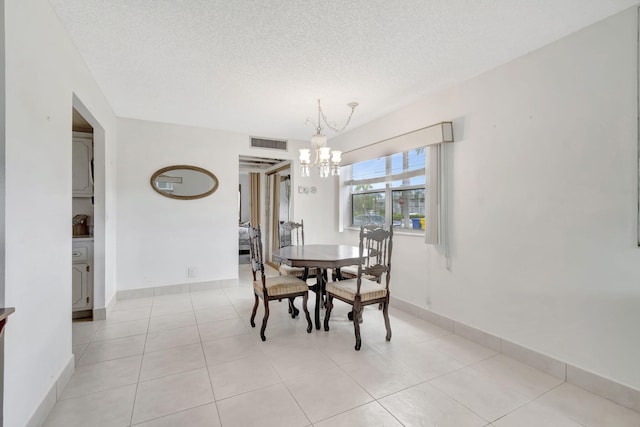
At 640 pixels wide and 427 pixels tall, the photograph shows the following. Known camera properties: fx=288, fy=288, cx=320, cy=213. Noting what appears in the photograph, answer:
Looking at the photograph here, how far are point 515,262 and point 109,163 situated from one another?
14.5 ft

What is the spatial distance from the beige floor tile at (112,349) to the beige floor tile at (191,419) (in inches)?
39.5

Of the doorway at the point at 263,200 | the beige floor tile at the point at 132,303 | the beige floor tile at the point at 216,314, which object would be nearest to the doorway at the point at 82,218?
the beige floor tile at the point at 132,303

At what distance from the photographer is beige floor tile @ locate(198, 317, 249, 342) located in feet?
9.08

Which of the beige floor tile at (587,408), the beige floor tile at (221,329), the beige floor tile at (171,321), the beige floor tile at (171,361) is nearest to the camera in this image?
the beige floor tile at (587,408)

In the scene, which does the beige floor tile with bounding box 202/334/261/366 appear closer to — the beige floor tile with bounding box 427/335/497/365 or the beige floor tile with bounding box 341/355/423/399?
the beige floor tile with bounding box 341/355/423/399

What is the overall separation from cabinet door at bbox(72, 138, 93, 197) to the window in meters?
3.31

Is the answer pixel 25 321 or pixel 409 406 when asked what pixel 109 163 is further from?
pixel 409 406

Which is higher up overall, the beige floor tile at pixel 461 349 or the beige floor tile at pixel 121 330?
the beige floor tile at pixel 121 330

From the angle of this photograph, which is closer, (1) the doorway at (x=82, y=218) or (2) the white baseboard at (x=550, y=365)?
(2) the white baseboard at (x=550, y=365)

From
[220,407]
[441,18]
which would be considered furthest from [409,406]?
[441,18]

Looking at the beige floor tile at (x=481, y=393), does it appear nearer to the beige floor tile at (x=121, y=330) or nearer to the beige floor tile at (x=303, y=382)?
the beige floor tile at (x=303, y=382)

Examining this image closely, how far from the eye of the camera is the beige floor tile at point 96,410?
1.62m

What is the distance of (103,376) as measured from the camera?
81.7 inches

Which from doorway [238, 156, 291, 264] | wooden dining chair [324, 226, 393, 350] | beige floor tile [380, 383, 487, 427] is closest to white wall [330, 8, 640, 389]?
wooden dining chair [324, 226, 393, 350]
